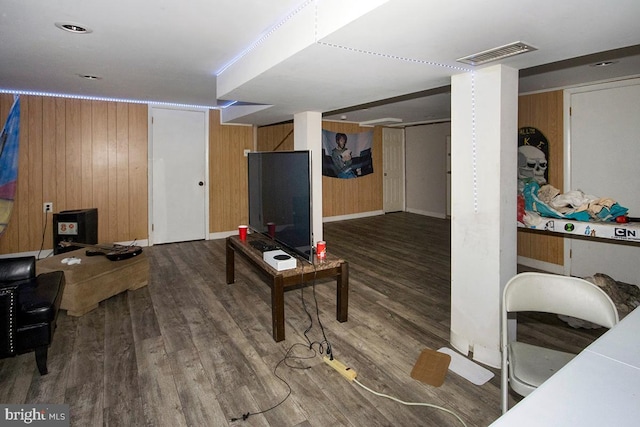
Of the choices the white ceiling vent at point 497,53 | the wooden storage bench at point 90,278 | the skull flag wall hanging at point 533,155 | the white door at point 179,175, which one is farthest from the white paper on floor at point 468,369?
the white door at point 179,175

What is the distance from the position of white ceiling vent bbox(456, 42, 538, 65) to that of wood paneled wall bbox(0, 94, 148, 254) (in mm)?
4812

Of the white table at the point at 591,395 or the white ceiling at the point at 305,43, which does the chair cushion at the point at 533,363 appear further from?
the white ceiling at the point at 305,43

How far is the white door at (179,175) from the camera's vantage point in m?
5.41

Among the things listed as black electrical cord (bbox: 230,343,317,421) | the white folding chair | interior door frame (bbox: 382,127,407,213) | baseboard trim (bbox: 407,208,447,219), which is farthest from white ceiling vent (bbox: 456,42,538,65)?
interior door frame (bbox: 382,127,407,213)

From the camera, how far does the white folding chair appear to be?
4.83 feet

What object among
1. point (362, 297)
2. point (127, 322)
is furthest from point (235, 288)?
point (362, 297)

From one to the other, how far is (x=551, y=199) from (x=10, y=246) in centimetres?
637

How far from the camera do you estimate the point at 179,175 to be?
5613 millimetres

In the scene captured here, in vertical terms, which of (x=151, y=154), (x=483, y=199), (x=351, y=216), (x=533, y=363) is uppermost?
(x=151, y=154)

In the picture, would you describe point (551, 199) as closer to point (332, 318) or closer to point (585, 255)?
point (585, 255)

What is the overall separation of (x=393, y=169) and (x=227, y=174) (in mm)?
4183

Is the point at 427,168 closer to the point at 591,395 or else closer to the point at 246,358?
the point at 246,358

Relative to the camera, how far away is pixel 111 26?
2246 millimetres

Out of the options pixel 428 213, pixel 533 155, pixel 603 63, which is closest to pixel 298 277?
pixel 603 63
